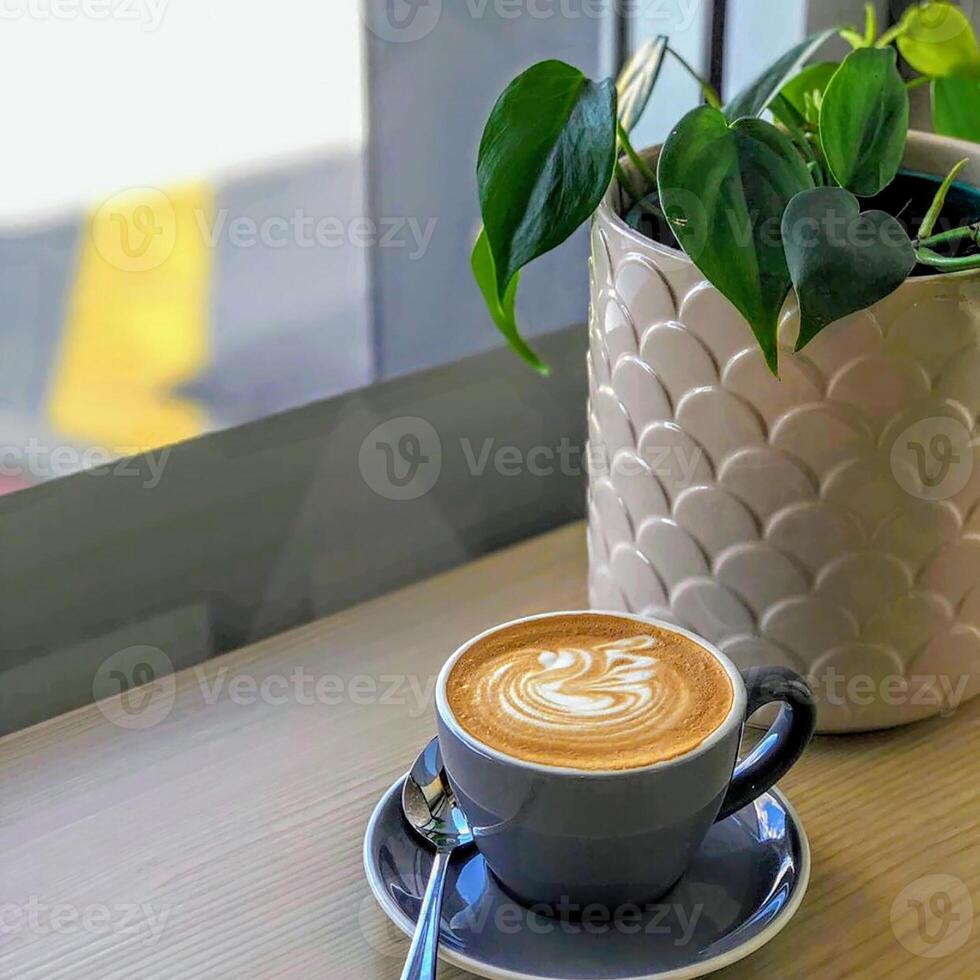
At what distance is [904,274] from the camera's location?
502mm

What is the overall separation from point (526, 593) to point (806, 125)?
297mm

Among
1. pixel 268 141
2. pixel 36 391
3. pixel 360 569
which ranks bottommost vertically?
pixel 360 569

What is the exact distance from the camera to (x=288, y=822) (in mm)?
594

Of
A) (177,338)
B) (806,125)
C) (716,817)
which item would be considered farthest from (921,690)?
(177,338)

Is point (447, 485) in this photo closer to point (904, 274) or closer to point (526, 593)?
point (526, 593)

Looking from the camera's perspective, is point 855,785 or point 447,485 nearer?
point 855,785

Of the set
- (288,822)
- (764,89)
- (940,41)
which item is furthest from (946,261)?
(288,822)

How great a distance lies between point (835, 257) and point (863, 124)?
0.09 metres
